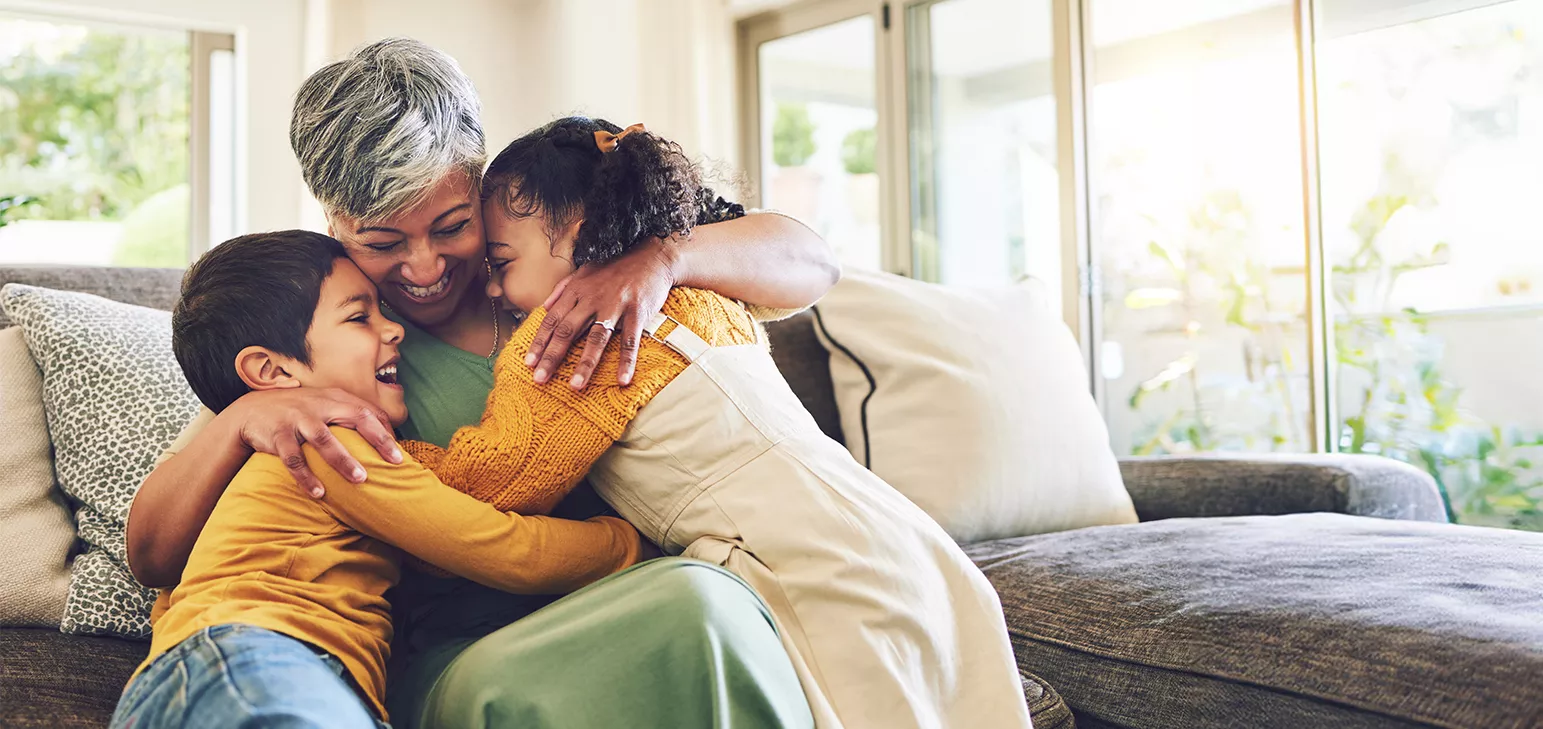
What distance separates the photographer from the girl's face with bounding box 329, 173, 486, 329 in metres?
1.24

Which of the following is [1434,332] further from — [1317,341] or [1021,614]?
[1021,614]

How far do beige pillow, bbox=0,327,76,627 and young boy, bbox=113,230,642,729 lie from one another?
8.4 inches

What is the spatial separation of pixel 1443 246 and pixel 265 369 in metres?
2.98

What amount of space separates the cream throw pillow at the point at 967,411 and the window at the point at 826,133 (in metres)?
2.48

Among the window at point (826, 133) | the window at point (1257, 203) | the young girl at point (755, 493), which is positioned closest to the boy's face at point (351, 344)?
the young girl at point (755, 493)

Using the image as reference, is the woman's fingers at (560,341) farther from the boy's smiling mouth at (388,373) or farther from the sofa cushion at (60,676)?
the sofa cushion at (60,676)

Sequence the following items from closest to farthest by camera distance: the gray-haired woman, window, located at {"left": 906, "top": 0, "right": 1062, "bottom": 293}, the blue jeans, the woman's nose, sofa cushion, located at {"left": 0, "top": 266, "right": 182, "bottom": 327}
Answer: the blue jeans
the gray-haired woman
the woman's nose
sofa cushion, located at {"left": 0, "top": 266, "right": 182, "bottom": 327}
window, located at {"left": 906, "top": 0, "right": 1062, "bottom": 293}

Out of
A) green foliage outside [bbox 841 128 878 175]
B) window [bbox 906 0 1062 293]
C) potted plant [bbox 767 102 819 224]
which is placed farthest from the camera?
potted plant [bbox 767 102 819 224]

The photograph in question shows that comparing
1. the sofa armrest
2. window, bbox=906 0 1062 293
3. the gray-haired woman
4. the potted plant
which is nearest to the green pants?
the gray-haired woman

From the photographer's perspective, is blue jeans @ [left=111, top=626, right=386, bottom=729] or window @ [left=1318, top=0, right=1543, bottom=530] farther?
window @ [left=1318, top=0, right=1543, bottom=530]

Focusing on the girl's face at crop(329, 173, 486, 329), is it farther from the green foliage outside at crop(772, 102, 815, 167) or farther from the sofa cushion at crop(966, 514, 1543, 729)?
the green foliage outside at crop(772, 102, 815, 167)

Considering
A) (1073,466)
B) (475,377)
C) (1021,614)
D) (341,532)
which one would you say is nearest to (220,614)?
(341,532)

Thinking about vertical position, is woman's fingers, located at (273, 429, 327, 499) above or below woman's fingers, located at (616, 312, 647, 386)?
below

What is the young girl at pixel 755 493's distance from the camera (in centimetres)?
103
